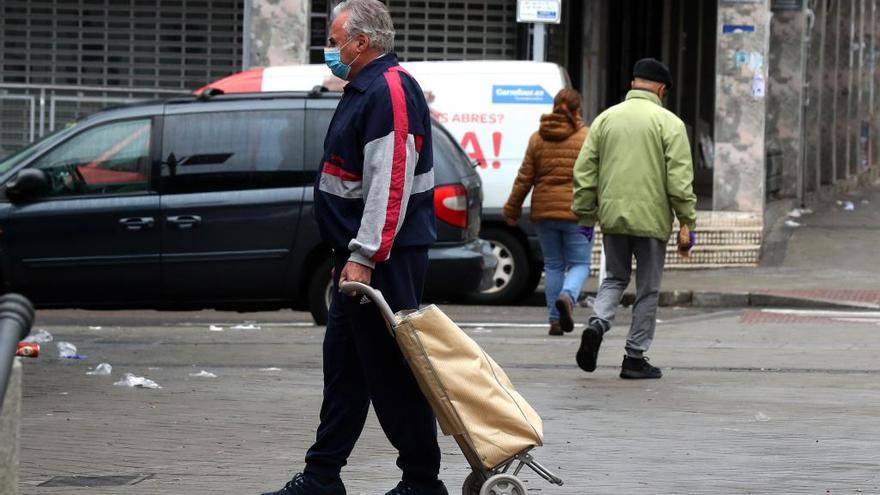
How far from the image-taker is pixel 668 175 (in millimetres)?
9578

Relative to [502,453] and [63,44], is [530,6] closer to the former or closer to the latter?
[63,44]

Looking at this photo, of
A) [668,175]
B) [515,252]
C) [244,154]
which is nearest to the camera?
[668,175]

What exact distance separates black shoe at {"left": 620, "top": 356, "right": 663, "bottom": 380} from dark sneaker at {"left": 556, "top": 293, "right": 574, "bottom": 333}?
7.46 ft

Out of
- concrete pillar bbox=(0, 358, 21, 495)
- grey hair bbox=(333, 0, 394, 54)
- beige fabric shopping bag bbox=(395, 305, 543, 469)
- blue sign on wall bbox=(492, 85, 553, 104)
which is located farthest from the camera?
blue sign on wall bbox=(492, 85, 553, 104)

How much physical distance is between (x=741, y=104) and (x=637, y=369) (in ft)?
30.3

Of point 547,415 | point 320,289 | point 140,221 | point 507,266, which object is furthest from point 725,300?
point 547,415

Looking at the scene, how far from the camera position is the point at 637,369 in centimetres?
973

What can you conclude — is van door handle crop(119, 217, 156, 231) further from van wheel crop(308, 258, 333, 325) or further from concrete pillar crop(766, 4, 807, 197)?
concrete pillar crop(766, 4, 807, 197)

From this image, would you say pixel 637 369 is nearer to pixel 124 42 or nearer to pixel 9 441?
pixel 9 441

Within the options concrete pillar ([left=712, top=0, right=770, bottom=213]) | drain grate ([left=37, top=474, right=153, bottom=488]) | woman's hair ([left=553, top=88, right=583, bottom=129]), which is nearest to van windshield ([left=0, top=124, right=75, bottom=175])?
woman's hair ([left=553, top=88, right=583, bottom=129])

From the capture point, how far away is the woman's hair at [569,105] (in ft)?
40.6

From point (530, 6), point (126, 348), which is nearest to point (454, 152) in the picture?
point (126, 348)

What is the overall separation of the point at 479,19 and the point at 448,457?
1456 centimetres

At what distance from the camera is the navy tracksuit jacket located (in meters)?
5.76
